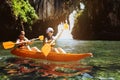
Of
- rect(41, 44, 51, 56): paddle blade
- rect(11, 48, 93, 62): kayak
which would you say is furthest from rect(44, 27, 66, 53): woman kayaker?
rect(41, 44, 51, 56): paddle blade

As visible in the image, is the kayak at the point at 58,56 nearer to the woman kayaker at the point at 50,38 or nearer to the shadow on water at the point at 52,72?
the shadow on water at the point at 52,72

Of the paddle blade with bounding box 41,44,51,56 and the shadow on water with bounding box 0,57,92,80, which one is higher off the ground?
the paddle blade with bounding box 41,44,51,56

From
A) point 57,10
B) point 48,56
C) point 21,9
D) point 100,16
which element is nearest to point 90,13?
point 100,16

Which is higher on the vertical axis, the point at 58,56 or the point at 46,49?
the point at 46,49

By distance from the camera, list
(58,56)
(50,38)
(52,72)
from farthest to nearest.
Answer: (50,38) < (58,56) < (52,72)

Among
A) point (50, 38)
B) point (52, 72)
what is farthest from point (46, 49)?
point (52, 72)

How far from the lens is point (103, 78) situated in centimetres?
977

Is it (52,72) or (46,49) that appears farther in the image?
(46,49)

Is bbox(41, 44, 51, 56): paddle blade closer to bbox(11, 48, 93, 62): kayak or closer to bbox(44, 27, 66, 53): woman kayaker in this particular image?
bbox(11, 48, 93, 62): kayak

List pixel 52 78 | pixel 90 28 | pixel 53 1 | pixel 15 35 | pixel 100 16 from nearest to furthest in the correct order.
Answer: pixel 52 78
pixel 53 1
pixel 15 35
pixel 100 16
pixel 90 28

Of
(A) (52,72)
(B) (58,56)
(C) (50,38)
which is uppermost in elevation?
(C) (50,38)

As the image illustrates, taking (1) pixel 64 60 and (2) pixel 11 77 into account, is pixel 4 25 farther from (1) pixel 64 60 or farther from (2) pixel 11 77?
(2) pixel 11 77

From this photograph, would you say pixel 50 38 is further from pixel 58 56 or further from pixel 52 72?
pixel 52 72

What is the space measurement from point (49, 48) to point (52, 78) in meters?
3.40
